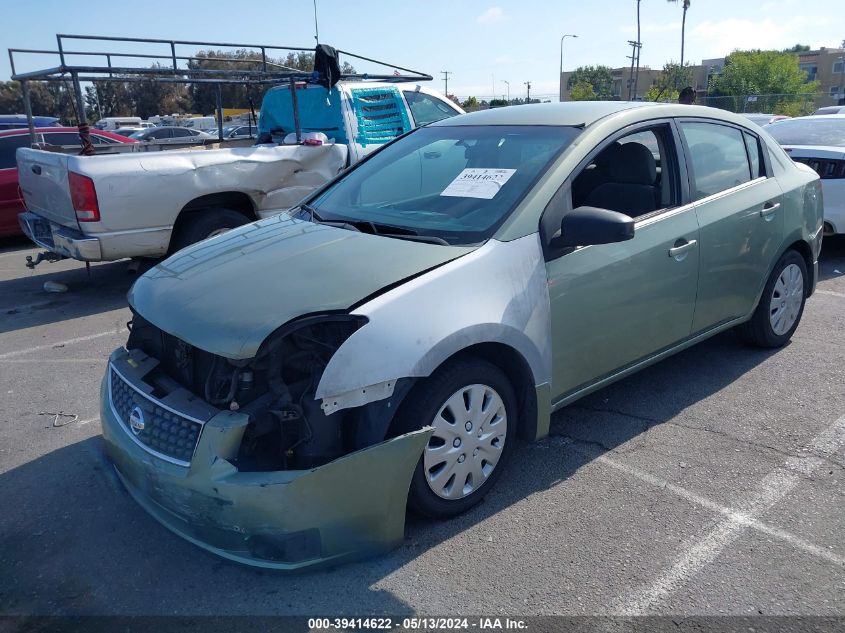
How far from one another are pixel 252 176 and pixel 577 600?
5.50m

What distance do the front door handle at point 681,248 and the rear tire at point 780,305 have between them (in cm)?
113

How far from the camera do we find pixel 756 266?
448 cm

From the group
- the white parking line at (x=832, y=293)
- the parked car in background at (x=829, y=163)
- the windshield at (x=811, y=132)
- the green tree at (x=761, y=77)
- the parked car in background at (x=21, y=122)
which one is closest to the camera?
the white parking line at (x=832, y=293)

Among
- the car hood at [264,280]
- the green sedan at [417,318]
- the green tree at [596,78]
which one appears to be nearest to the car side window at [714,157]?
the green sedan at [417,318]

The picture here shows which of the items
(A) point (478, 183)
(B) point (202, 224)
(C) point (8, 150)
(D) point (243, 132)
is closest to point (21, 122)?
(D) point (243, 132)

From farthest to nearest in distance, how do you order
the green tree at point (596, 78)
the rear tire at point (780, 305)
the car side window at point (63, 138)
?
1. the green tree at point (596, 78)
2. the car side window at point (63, 138)
3. the rear tire at point (780, 305)

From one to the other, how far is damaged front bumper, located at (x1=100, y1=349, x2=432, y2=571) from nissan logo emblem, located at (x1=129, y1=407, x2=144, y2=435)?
0.45 ft

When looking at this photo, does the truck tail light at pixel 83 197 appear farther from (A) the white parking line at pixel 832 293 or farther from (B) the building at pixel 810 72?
(B) the building at pixel 810 72

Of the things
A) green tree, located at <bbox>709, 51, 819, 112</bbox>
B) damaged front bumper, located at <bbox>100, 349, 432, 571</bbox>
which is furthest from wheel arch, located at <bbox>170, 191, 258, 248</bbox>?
green tree, located at <bbox>709, 51, 819, 112</bbox>

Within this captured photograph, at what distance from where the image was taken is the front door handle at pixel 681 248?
12.5ft

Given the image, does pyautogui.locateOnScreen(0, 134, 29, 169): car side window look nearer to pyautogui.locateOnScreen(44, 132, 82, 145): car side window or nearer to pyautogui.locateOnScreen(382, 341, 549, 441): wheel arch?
pyautogui.locateOnScreen(44, 132, 82, 145): car side window

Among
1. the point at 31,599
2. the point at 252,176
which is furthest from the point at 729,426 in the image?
the point at 252,176

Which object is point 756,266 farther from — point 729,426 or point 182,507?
point 182,507

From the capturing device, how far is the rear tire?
15.7 feet
